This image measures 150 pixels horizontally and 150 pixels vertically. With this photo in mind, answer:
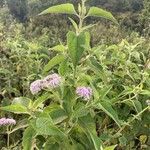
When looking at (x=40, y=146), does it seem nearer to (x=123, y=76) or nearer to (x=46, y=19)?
(x=123, y=76)

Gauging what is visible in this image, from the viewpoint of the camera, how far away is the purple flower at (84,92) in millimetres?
1786

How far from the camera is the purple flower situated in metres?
1.79

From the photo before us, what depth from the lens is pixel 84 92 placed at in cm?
180

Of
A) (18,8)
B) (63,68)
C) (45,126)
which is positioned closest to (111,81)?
(63,68)

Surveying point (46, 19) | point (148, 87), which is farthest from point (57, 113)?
point (46, 19)

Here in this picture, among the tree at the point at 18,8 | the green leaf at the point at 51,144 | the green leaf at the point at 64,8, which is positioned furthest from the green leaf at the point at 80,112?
the tree at the point at 18,8

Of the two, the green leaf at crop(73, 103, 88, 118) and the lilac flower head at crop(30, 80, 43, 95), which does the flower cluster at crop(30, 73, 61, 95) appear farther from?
the green leaf at crop(73, 103, 88, 118)

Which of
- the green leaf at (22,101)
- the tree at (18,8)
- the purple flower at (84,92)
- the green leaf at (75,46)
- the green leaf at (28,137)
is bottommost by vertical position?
the tree at (18,8)

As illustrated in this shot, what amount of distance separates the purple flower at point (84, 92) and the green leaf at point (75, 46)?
111mm

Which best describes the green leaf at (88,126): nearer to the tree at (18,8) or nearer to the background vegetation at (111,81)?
the background vegetation at (111,81)

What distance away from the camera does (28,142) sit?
186 centimetres

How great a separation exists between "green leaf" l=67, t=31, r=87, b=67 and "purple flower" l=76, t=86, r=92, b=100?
0.36ft

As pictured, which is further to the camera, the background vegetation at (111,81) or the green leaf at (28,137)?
the background vegetation at (111,81)

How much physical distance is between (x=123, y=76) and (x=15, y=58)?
0.82 metres
